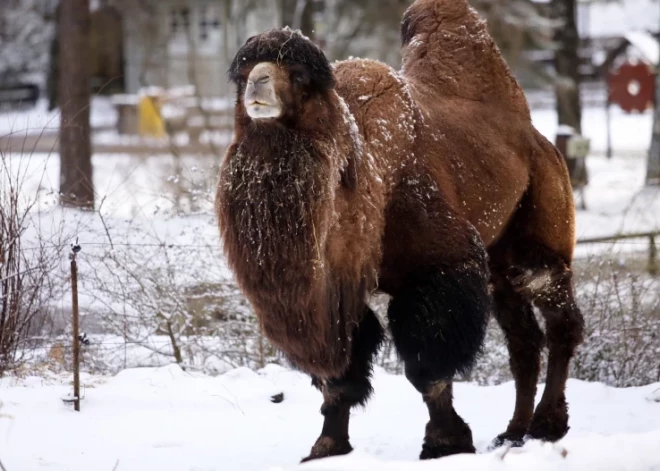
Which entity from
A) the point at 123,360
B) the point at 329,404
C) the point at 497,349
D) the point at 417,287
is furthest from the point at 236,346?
the point at 417,287

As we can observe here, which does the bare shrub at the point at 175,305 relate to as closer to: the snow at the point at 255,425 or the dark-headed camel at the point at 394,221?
the snow at the point at 255,425

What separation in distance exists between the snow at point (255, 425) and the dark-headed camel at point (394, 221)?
54 cm

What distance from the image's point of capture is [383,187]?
16.8 feet

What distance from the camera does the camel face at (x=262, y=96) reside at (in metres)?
4.56

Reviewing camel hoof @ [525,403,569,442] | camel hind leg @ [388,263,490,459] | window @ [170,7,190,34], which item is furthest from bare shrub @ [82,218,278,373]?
window @ [170,7,190,34]

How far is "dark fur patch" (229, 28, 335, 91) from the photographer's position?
474 centimetres

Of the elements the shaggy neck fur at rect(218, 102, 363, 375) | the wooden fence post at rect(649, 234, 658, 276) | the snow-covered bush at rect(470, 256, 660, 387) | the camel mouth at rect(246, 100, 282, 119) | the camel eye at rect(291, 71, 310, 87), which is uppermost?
the camel eye at rect(291, 71, 310, 87)

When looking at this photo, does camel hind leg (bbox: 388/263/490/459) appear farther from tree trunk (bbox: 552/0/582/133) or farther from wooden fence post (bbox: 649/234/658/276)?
tree trunk (bbox: 552/0/582/133)

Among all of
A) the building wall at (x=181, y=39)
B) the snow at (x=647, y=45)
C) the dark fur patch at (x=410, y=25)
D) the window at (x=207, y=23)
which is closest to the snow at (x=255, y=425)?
the dark fur patch at (x=410, y=25)

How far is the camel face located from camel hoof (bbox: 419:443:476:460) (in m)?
2.03

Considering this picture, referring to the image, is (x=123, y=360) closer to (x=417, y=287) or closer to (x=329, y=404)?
(x=329, y=404)

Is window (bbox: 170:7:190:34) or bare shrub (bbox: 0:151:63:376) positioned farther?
window (bbox: 170:7:190:34)

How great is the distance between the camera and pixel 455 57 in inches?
251

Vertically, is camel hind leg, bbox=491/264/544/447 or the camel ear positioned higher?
the camel ear
